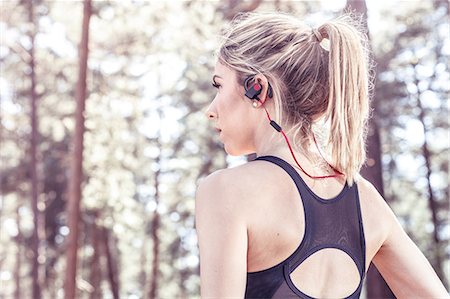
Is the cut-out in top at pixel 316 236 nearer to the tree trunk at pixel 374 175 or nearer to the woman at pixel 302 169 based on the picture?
the woman at pixel 302 169

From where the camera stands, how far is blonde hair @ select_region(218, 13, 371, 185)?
2.31 metres

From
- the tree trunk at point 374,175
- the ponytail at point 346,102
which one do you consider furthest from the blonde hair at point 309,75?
the tree trunk at point 374,175

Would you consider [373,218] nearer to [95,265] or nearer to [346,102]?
[346,102]

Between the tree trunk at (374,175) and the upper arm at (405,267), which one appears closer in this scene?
the upper arm at (405,267)

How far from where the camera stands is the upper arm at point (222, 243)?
6.40 ft

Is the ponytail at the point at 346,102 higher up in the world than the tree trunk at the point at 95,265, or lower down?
higher up

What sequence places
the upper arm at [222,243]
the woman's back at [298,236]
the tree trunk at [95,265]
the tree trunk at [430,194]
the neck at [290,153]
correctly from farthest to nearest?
1. the tree trunk at [95,265]
2. the tree trunk at [430,194]
3. the neck at [290,153]
4. the woman's back at [298,236]
5. the upper arm at [222,243]

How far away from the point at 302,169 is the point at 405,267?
55 cm

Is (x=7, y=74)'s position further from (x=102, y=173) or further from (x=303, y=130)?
A: (x=303, y=130)

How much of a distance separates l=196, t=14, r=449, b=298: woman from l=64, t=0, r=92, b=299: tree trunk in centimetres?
1667

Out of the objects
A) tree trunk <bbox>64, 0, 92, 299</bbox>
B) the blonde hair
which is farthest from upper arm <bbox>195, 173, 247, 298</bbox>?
tree trunk <bbox>64, 0, 92, 299</bbox>

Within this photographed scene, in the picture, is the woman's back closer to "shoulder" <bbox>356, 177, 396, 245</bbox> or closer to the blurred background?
"shoulder" <bbox>356, 177, 396, 245</bbox>

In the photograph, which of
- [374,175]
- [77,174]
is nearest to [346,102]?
[374,175]

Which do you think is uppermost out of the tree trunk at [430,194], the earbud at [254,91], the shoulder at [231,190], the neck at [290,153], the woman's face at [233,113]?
the earbud at [254,91]
